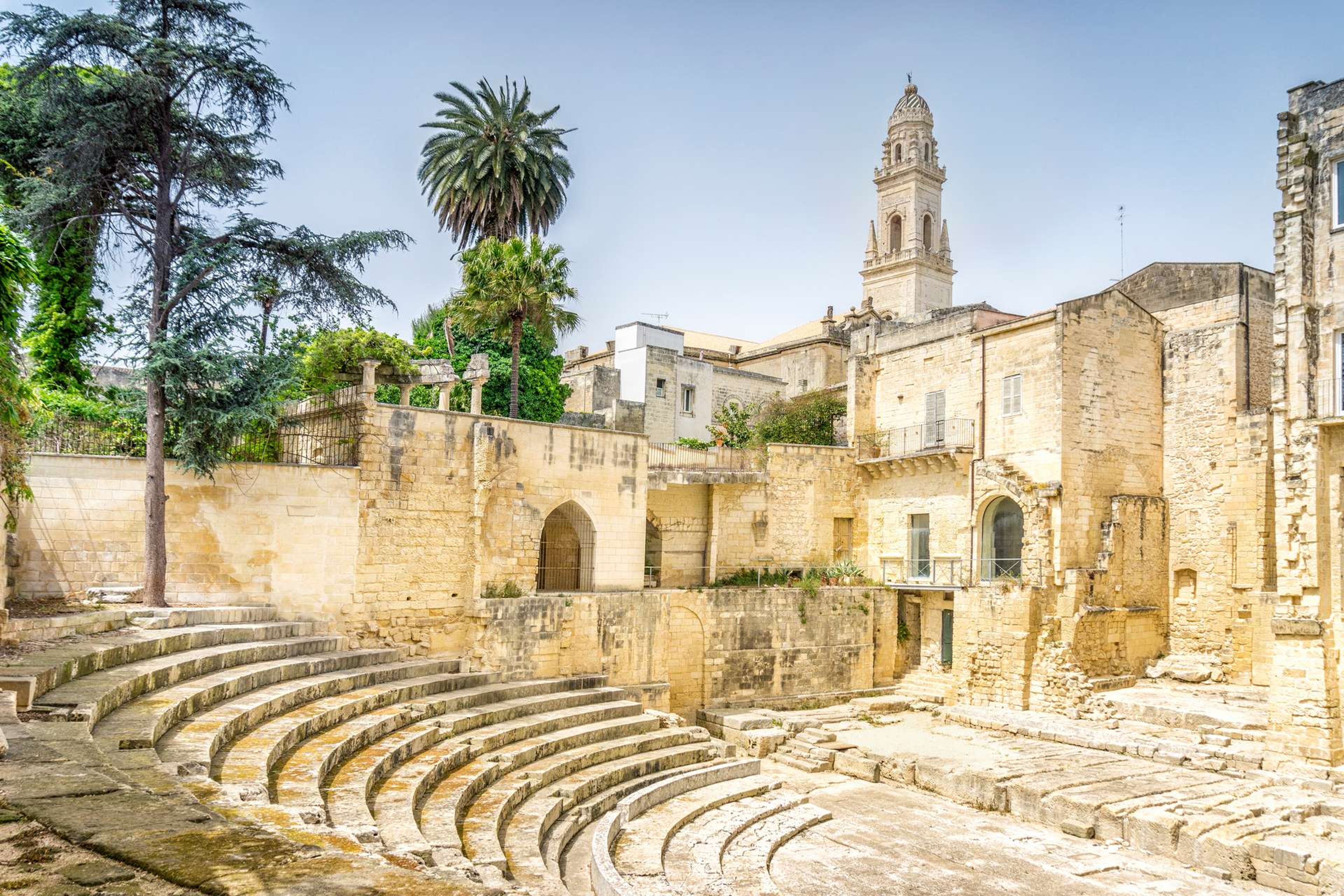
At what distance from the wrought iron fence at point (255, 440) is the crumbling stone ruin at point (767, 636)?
124 millimetres

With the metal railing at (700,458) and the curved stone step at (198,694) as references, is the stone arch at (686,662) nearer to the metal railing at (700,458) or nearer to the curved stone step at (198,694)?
the metal railing at (700,458)

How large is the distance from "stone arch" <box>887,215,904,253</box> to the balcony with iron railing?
2495 centimetres

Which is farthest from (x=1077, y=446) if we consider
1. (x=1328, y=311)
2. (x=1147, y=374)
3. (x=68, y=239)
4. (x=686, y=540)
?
(x=68, y=239)

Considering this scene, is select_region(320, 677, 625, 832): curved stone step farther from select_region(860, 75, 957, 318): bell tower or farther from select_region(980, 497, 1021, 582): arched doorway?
select_region(860, 75, 957, 318): bell tower

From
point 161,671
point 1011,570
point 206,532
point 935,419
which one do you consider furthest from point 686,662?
point 161,671

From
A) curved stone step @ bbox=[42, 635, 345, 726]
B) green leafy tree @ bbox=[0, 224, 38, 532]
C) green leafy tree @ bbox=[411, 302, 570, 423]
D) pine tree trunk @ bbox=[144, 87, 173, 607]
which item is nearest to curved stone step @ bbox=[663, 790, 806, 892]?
curved stone step @ bbox=[42, 635, 345, 726]

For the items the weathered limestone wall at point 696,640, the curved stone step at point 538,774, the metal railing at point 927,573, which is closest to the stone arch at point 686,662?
the weathered limestone wall at point 696,640

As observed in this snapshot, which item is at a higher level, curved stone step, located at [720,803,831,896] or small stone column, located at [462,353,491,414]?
small stone column, located at [462,353,491,414]

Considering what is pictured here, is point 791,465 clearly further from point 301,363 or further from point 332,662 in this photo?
point 332,662

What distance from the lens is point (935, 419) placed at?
26594 mm

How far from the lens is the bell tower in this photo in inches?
1913

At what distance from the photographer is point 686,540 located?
25906 millimetres

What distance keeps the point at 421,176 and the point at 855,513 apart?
52.8ft

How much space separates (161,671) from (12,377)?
3455 millimetres
